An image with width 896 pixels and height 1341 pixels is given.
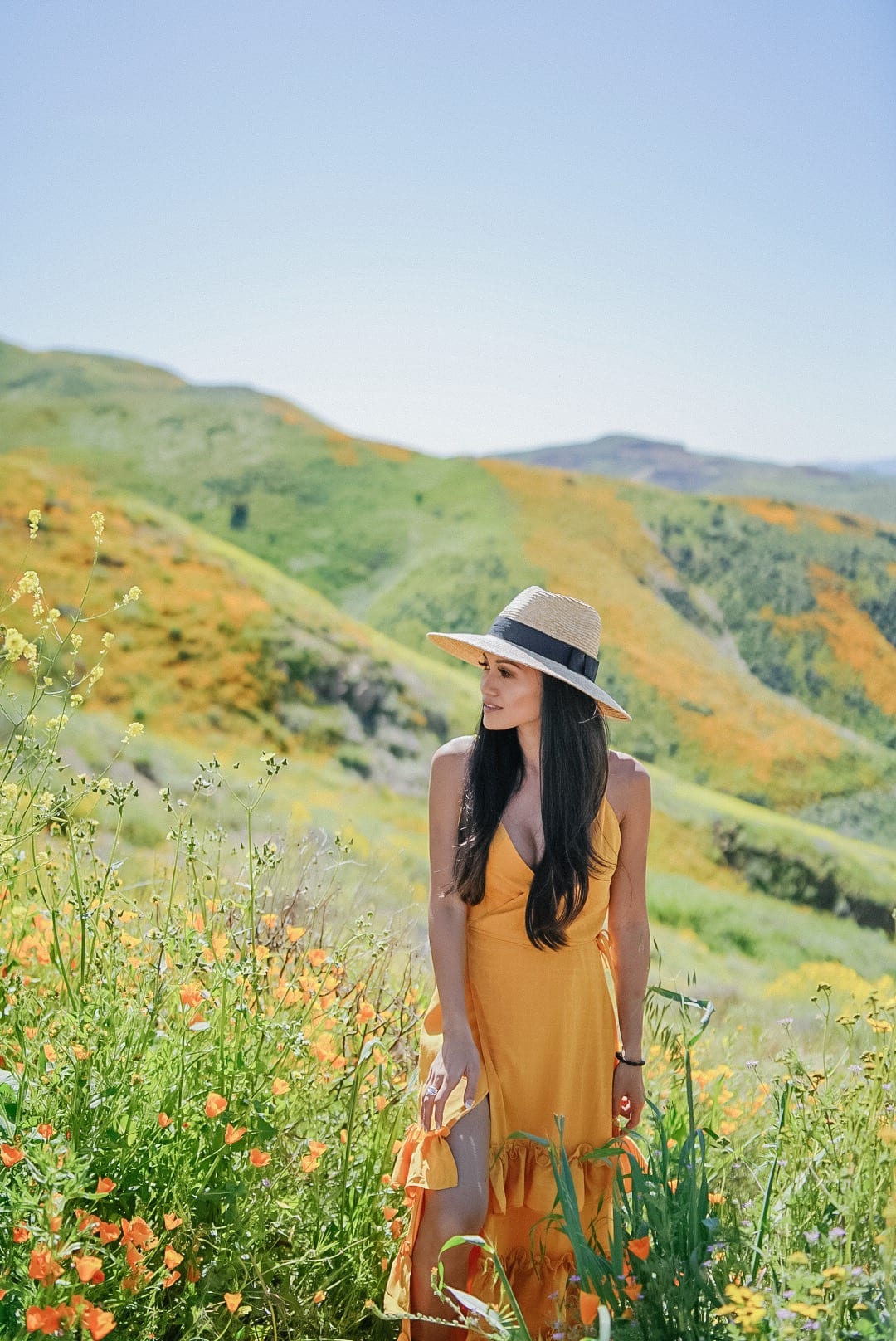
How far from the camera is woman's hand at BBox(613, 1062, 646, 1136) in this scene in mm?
2594

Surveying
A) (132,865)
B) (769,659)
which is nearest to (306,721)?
(132,865)

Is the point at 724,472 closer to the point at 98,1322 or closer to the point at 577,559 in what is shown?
the point at 577,559

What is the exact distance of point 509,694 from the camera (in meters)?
2.61

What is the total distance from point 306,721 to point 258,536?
924cm

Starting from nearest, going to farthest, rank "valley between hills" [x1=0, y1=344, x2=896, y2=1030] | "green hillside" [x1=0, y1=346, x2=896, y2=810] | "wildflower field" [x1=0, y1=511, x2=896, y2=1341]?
"wildflower field" [x1=0, y1=511, x2=896, y2=1341], "valley between hills" [x1=0, y1=344, x2=896, y2=1030], "green hillside" [x1=0, y1=346, x2=896, y2=810]

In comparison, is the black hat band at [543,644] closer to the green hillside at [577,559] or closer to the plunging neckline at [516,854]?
the plunging neckline at [516,854]

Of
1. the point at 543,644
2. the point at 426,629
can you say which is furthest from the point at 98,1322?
the point at 426,629

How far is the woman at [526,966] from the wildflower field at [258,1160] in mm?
153

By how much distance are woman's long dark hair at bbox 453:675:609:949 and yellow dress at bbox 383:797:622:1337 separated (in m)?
0.04

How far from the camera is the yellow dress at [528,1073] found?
2.38 meters

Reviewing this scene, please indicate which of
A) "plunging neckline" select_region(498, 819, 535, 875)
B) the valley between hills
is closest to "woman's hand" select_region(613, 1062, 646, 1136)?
"plunging neckline" select_region(498, 819, 535, 875)

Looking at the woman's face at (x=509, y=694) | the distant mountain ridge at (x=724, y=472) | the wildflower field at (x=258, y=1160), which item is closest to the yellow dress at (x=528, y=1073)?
the wildflower field at (x=258, y=1160)

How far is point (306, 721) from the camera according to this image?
561 inches

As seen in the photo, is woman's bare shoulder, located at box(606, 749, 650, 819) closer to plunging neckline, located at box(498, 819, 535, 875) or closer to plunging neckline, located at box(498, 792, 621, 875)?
plunging neckline, located at box(498, 792, 621, 875)
